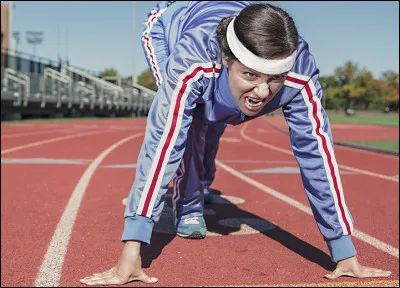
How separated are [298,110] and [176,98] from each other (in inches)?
26.5

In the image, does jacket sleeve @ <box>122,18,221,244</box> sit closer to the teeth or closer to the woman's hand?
the teeth

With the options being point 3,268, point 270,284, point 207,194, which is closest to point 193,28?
point 270,284

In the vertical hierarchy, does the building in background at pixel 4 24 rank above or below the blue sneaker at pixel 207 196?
above

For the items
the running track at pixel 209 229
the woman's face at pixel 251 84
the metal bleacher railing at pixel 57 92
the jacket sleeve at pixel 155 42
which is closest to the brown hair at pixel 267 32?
the woman's face at pixel 251 84

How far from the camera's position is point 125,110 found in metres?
48.8

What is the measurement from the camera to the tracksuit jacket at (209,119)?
9.11ft

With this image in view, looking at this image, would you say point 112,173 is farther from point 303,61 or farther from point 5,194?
point 303,61

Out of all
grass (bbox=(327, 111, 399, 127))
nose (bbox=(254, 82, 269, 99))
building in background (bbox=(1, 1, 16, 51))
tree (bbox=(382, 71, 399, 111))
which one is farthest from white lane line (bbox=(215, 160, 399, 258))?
tree (bbox=(382, 71, 399, 111))

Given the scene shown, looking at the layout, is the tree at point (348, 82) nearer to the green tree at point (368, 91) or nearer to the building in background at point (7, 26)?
the green tree at point (368, 91)

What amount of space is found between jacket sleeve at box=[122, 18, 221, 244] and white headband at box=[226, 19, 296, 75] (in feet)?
1.35

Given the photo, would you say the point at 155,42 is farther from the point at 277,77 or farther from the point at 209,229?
the point at 277,77

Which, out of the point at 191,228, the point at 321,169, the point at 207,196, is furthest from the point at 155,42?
the point at 207,196

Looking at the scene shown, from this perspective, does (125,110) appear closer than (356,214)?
No

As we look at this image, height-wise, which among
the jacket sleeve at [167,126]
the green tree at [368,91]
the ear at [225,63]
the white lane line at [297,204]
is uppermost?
the ear at [225,63]
